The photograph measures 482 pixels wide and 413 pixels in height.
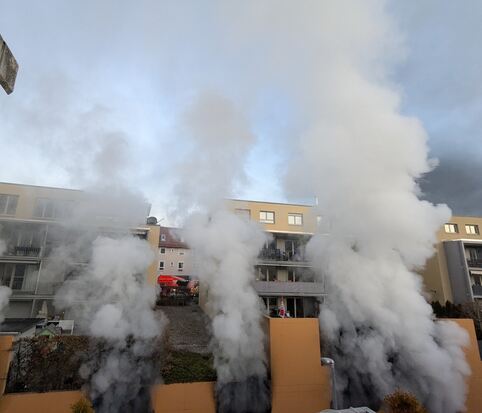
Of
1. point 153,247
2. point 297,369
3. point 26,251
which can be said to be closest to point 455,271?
point 297,369

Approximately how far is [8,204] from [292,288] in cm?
1671

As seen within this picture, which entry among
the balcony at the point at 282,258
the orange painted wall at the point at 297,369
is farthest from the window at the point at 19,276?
the orange painted wall at the point at 297,369

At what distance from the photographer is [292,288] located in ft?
66.6

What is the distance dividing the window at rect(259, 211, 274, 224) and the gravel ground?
24.4 ft

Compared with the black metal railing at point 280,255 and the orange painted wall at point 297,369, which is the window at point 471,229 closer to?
the black metal railing at point 280,255

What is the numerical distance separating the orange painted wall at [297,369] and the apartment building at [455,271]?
1620 cm

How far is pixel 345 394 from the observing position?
13.4 m

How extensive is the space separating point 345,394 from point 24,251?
1762cm

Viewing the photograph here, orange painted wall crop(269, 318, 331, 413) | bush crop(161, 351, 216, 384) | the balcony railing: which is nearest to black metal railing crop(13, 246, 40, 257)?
bush crop(161, 351, 216, 384)

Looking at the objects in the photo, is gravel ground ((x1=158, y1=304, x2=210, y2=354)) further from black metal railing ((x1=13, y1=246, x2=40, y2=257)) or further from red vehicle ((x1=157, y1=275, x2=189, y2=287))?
black metal railing ((x1=13, y1=246, x2=40, y2=257))

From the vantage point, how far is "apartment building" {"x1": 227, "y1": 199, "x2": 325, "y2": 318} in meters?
20.2

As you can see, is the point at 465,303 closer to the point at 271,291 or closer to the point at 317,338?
the point at 271,291

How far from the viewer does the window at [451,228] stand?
88.4 ft

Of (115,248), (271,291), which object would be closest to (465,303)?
(271,291)
